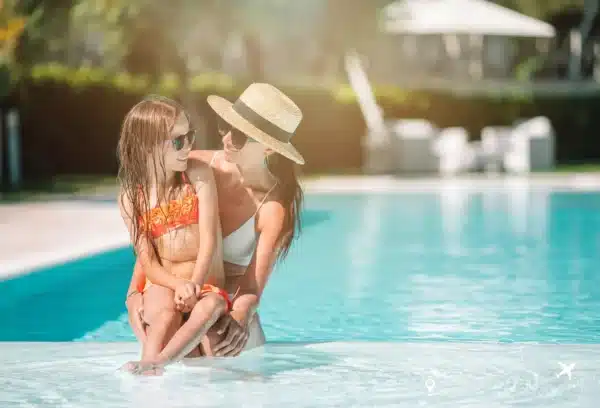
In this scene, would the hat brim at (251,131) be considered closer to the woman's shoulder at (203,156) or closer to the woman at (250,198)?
the woman at (250,198)

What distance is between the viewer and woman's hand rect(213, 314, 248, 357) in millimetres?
5434

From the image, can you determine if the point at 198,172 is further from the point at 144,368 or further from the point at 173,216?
the point at 144,368

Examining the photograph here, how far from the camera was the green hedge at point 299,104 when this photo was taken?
24438 millimetres

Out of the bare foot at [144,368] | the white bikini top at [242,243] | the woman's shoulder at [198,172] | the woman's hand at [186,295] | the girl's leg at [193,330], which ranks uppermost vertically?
the woman's shoulder at [198,172]

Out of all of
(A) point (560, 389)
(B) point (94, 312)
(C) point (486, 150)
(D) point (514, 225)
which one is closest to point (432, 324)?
(B) point (94, 312)

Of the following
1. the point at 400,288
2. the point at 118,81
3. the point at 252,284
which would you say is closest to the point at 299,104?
the point at 118,81

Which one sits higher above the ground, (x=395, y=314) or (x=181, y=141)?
(x=181, y=141)

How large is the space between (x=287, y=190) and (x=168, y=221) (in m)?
0.56

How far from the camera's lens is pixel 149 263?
545 centimetres

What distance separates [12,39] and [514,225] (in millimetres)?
7868

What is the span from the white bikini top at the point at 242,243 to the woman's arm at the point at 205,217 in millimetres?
252

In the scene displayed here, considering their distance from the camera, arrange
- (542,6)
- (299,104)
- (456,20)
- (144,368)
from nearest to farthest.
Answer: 1. (144,368)
2. (299,104)
3. (456,20)
4. (542,6)

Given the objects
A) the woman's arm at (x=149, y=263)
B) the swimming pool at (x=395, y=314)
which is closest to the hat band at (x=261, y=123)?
the woman's arm at (x=149, y=263)

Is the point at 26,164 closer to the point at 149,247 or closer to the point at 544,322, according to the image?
the point at 544,322
